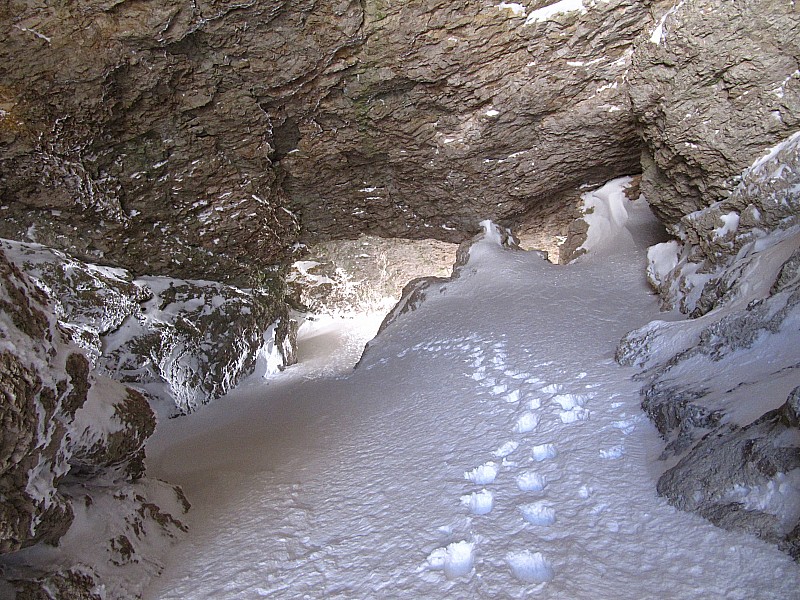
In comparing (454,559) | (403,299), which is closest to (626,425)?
(454,559)

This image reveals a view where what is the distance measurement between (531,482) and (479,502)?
38cm

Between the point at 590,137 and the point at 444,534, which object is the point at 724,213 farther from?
the point at 444,534

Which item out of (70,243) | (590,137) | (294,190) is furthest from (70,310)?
(590,137)

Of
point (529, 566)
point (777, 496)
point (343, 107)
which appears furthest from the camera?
point (343, 107)

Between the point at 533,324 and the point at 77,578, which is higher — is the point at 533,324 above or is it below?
below

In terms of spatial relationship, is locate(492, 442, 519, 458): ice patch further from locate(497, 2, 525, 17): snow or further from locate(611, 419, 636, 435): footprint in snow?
locate(497, 2, 525, 17): snow

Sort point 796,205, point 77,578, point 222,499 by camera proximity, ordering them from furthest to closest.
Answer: point 796,205, point 222,499, point 77,578

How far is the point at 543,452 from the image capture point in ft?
12.0

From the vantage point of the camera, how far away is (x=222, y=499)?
13.8 feet

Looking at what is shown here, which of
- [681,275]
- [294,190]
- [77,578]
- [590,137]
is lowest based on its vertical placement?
[681,275]

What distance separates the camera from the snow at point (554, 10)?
6.80 meters

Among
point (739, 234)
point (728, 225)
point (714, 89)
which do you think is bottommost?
point (739, 234)

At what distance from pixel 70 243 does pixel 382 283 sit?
7408 millimetres

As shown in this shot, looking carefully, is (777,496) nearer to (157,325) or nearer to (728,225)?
(728,225)
